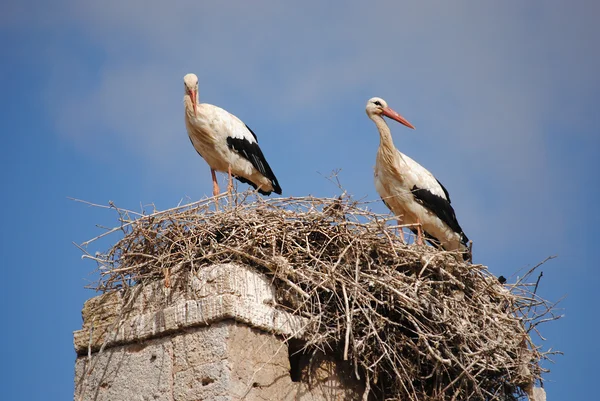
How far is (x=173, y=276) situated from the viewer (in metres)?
5.83

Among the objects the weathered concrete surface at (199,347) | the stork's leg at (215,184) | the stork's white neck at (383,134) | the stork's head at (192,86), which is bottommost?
the weathered concrete surface at (199,347)

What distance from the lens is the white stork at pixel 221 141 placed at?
27.7 feet

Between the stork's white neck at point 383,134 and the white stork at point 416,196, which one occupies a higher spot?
the stork's white neck at point 383,134

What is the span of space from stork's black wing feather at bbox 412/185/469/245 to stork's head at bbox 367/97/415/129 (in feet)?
3.15

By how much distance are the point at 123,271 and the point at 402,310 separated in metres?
1.88

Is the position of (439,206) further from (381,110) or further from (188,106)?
(188,106)

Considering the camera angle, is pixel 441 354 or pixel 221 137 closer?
pixel 441 354

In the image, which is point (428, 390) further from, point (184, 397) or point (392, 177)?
point (392, 177)

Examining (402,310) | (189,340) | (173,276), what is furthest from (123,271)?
(402,310)

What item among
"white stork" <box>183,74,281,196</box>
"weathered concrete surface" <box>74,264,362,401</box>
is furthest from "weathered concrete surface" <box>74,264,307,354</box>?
"white stork" <box>183,74,281,196</box>

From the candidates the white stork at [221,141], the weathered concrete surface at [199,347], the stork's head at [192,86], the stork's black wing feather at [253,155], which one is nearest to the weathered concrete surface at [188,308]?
the weathered concrete surface at [199,347]

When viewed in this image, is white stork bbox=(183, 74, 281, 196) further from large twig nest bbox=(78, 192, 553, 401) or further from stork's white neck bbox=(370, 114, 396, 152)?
large twig nest bbox=(78, 192, 553, 401)

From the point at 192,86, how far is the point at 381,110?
195 centimetres

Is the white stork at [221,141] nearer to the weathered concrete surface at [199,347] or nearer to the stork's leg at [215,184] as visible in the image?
the stork's leg at [215,184]
